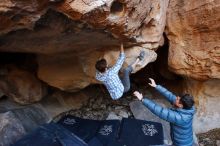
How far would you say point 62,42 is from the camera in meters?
4.02

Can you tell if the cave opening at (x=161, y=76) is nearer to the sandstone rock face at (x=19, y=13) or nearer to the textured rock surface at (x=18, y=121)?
the textured rock surface at (x=18, y=121)

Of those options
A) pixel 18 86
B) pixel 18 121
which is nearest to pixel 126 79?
pixel 18 121

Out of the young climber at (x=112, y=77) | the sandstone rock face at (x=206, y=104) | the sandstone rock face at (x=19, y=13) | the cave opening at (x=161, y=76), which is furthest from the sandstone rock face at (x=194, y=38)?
the sandstone rock face at (x=19, y=13)

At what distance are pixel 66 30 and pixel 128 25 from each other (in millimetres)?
667

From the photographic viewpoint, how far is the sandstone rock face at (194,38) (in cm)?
432

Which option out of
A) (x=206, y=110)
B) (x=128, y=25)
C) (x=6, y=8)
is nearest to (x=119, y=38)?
(x=128, y=25)

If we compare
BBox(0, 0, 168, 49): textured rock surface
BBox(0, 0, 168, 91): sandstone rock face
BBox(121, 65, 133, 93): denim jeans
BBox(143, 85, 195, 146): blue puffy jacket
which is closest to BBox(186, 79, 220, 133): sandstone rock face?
BBox(0, 0, 168, 91): sandstone rock face

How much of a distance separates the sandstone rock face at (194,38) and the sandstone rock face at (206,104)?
381 mm

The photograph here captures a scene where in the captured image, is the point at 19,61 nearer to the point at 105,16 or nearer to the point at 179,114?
the point at 105,16

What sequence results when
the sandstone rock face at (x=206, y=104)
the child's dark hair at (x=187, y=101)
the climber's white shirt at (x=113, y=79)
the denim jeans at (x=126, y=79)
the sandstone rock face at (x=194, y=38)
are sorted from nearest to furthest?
the child's dark hair at (x=187, y=101), the climber's white shirt at (x=113, y=79), the denim jeans at (x=126, y=79), the sandstone rock face at (x=194, y=38), the sandstone rock face at (x=206, y=104)

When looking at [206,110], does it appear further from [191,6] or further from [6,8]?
[6,8]

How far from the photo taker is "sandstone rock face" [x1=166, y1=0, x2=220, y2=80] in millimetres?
4324

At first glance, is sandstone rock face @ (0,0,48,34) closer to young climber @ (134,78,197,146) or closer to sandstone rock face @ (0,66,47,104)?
young climber @ (134,78,197,146)

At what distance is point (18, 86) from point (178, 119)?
2504 mm
